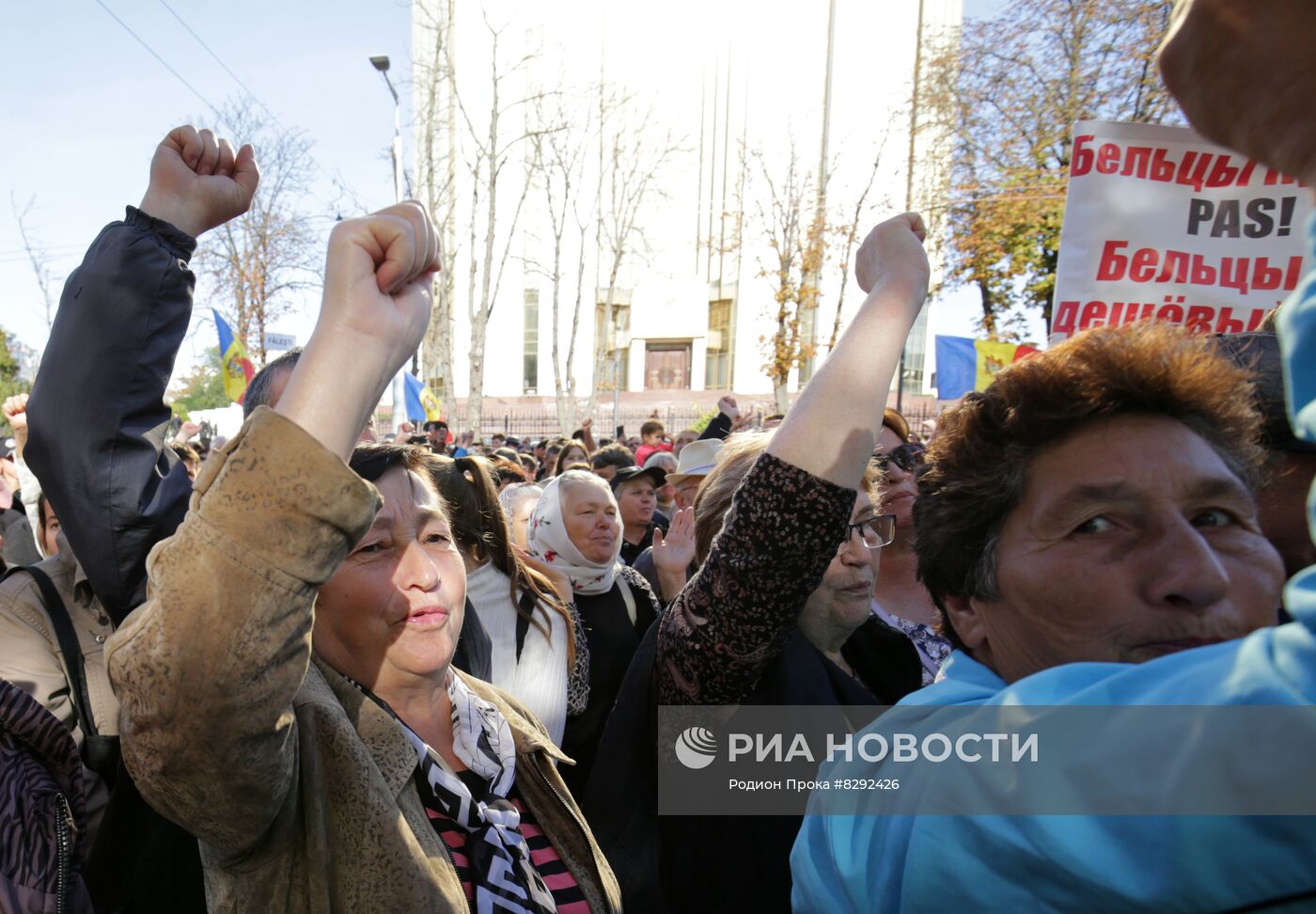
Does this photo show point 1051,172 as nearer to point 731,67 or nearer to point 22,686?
point 22,686

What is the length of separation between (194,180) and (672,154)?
37.4 m

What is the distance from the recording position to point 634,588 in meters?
4.11

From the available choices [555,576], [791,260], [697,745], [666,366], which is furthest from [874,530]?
[666,366]

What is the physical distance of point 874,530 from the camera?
2324 millimetres

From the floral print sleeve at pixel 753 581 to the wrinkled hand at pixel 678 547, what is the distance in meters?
1.64

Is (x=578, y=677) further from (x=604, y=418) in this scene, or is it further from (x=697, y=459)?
(x=604, y=418)

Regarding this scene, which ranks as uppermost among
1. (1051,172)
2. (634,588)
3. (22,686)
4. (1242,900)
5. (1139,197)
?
(1051,172)

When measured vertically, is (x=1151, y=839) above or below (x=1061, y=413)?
below

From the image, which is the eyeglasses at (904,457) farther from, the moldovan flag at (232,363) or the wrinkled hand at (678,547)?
the moldovan flag at (232,363)

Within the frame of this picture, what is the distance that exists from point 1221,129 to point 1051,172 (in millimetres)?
13913

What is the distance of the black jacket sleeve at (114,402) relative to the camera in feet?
5.32

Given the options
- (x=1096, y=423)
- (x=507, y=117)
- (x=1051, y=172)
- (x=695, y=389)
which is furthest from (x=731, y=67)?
(x=1096, y=423)

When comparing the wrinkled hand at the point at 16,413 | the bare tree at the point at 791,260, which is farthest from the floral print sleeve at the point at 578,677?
the bare tree at the point at 791,260

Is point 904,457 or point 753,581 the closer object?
point 753,581
